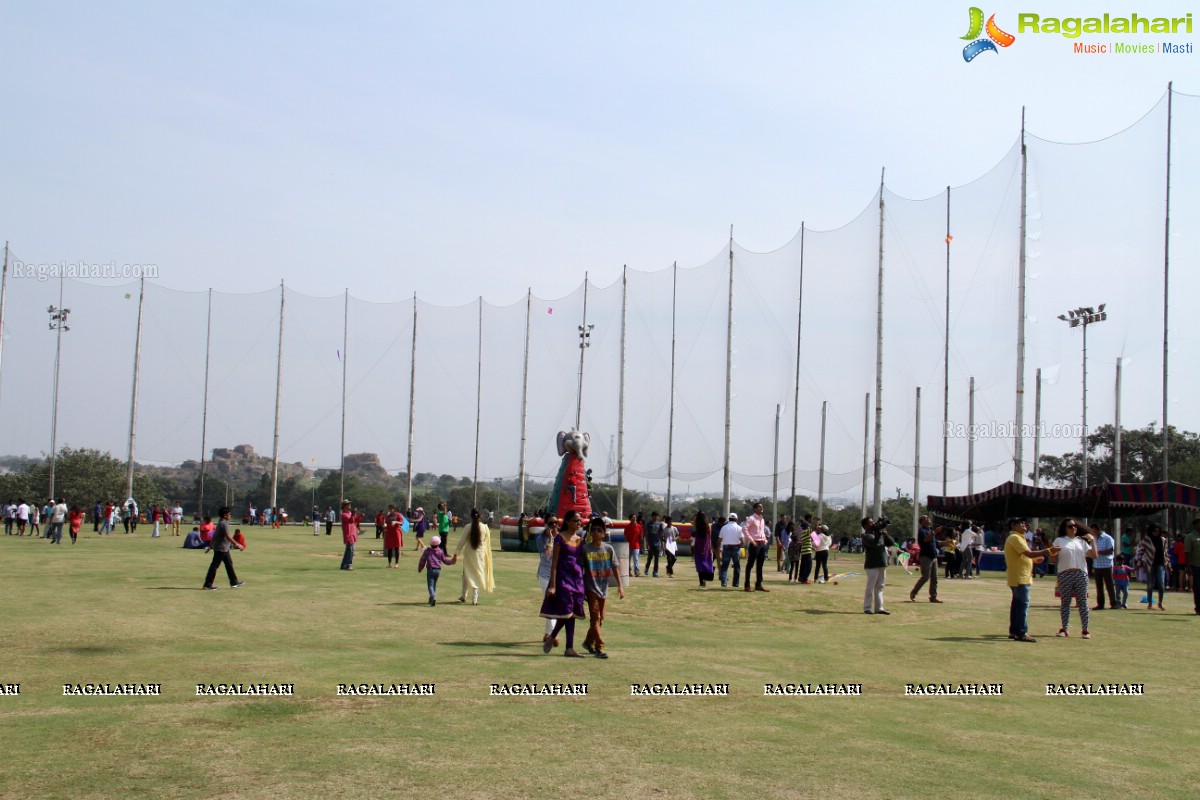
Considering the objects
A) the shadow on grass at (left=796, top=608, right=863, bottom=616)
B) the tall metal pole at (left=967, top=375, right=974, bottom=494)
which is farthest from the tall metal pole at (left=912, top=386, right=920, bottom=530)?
the shadow on grass at (left=796, top=608, right=863, bottom=616)

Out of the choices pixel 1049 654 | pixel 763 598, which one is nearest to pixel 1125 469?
pixel 763 598

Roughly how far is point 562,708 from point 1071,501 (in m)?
30.8

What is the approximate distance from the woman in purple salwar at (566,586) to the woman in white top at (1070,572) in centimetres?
807

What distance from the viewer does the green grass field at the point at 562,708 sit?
280 inches

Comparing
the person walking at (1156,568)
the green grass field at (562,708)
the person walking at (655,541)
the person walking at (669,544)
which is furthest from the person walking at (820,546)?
the person walking at (1156,568)

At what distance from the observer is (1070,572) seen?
52.5 ft

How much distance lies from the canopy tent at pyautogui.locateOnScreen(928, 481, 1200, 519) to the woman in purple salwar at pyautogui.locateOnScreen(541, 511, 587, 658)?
2356 cm

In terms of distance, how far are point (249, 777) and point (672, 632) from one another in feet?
30.0

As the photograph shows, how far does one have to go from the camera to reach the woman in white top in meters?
15.8

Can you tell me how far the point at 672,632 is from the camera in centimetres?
1537

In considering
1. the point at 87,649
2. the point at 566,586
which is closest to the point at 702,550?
the point at 566,586

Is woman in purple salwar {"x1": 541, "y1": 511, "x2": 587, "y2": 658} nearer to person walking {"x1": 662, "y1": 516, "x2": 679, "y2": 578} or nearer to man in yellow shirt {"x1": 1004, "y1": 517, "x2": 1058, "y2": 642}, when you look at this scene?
man in yellow shirt {"x1": 1004, "y1": 517, "x2": 1058, "y2": 642}

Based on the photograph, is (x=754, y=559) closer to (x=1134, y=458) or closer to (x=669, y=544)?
(x=669, y=544)

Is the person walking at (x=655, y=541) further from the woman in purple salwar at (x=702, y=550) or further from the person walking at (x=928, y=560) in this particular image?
the person walking at (x=928, y=560)
